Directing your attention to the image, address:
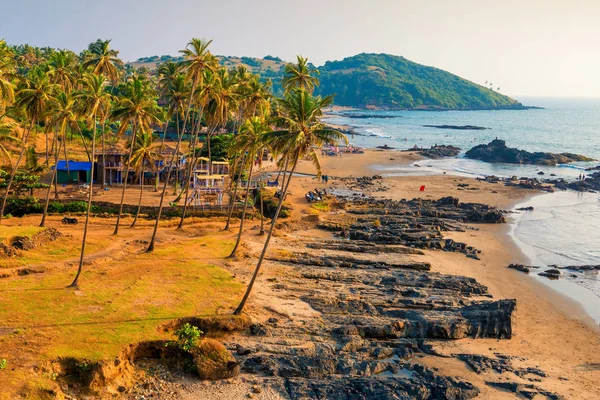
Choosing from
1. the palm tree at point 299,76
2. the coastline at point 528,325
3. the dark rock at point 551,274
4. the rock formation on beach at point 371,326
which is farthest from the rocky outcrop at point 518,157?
the palm tree at point 299,76

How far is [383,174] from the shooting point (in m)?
97.8

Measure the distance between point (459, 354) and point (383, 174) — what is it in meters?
71.0

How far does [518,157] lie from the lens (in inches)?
4766

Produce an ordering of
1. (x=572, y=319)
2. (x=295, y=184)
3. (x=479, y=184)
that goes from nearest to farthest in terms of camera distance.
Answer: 1. (x=572, y=319)
2. (x=295, y=184)
3. (x=479, y=184)

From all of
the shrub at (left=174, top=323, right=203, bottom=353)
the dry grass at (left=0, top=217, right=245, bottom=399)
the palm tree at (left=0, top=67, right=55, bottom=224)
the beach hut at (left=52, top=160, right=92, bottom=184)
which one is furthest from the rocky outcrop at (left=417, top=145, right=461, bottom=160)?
the shrub at (left=174, top=323, right=203, bottom=353)

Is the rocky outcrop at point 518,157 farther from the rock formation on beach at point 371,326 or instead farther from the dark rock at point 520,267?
the dark rock at point 520,267

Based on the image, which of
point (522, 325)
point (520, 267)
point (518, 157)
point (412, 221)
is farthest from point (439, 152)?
point (522, 325)

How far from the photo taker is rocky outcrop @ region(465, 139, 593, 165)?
120312mm

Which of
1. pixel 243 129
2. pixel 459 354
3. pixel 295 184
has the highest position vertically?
pixel 243 129

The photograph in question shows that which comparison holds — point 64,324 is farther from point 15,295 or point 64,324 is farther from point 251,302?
point 251,302

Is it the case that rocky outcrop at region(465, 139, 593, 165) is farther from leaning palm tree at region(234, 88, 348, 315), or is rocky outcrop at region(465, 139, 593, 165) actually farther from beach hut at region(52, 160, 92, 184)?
leaning palm tree at region(234, 88, 348, 315)

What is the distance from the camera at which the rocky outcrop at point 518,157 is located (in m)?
120

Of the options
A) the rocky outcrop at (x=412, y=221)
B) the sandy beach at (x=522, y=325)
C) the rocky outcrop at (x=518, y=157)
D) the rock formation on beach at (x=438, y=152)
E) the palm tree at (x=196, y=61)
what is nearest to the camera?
the sandy beach at (x=522, y=325)

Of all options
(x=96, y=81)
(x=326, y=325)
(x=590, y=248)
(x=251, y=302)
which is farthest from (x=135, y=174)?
(x=590, y=248)
